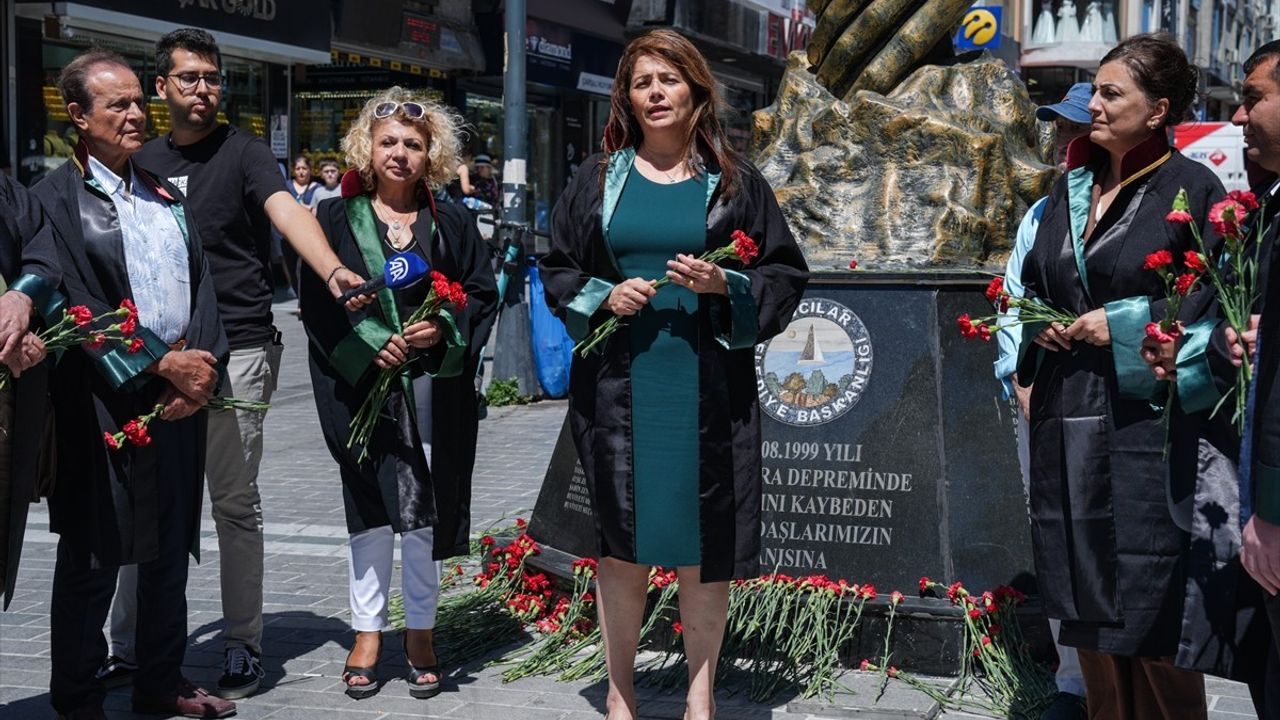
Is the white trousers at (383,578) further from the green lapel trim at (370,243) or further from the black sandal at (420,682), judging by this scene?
the green lapel trim at (370,243)

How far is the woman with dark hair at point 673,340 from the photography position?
4363mm

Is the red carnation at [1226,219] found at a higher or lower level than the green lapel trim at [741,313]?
higher

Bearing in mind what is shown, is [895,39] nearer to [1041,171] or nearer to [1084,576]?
[1041,171]

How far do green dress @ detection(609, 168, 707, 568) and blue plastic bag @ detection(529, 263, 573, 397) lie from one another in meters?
8.08

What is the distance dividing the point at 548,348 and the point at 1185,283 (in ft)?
30.2

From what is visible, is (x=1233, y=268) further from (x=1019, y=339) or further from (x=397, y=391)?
(x=397, y=391)

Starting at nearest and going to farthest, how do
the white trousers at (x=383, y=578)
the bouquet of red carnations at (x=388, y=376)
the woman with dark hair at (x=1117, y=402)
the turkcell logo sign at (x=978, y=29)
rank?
the woman with dark hair at (x=1117, y=402)
the bouquet of red carnations at (x=388, y=376)
the white trousers at (x=383, y=578)
the turkcell logo sign at (x=978, y=29)

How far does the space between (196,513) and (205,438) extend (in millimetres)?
235

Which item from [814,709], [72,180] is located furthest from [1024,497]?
[72,180]

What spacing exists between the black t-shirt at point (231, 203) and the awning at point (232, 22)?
1233 cm


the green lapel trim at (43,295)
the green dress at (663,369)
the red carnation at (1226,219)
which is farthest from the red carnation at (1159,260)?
the green lapel trim at (43,295)

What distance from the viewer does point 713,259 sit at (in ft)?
14.3

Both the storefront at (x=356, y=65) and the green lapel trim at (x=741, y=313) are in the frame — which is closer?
the green lapel trim at (x=741, y=313)

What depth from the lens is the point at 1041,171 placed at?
670 centimetres
